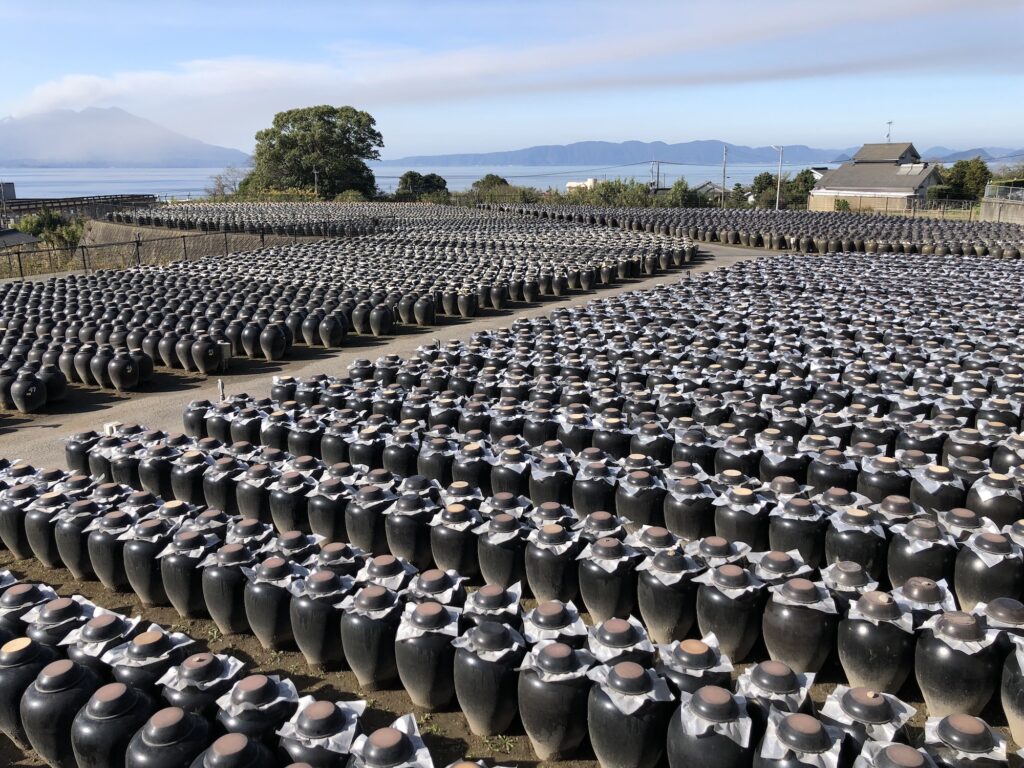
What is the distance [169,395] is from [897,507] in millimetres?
16590

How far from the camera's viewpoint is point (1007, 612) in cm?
683

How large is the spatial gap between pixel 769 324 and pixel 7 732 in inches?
689

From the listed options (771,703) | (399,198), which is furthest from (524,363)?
(399,198)

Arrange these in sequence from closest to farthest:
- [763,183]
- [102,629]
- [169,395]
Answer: [102,629] < [169,395] < [763,183]

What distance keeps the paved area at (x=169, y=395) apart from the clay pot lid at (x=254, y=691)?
10.4 meters

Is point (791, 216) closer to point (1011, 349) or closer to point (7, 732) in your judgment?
point (1011, 349)

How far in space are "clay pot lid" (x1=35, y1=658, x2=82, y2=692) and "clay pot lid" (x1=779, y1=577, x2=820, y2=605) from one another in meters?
6.28

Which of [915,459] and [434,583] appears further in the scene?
[915,459]

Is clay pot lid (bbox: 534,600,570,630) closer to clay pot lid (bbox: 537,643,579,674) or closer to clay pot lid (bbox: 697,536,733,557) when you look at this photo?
clay pot lid (bbox: 537,643,579,674)

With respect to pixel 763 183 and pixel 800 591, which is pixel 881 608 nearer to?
pixel 800 591

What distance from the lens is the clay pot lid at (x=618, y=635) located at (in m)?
6.46

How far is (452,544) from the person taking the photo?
9.29 meters

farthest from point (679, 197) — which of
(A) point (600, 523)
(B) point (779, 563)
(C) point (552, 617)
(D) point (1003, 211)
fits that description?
(C) point (552, 617)

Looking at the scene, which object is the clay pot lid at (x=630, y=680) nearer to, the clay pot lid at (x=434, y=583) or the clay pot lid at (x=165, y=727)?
the clay pot lid at (x=434, y=583)
